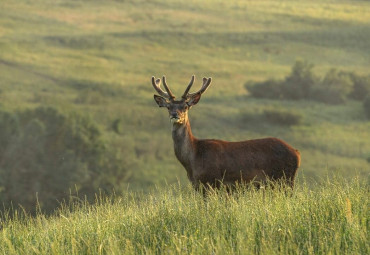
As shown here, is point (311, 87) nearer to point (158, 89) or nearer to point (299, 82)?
point (299, 82)

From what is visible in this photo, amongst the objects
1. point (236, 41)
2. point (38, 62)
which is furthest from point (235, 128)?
point (236, 41)

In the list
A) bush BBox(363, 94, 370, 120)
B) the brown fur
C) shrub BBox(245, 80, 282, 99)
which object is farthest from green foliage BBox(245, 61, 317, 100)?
the brown fur

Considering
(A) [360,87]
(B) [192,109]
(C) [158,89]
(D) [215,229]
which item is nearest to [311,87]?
Answer: (A) [360,87]

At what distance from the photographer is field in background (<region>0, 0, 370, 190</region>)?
215ft

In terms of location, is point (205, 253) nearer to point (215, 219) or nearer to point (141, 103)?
point (215, 219)

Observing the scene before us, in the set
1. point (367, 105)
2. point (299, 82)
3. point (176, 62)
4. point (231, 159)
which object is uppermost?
point (231, 159)

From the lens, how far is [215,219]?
9.23 m

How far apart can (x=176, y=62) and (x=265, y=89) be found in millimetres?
11126

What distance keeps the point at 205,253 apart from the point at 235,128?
6147 cm

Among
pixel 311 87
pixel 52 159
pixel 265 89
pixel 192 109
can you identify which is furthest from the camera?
pixel 311 87

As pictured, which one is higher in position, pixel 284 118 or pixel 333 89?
pixel 333 89

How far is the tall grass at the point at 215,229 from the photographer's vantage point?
814 centimetres

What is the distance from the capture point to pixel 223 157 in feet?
43.7

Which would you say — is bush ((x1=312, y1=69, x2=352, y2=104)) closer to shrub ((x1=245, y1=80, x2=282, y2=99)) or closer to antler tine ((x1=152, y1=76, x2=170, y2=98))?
shrub ((x1=245, y1=80, x2=282, y2=99))
